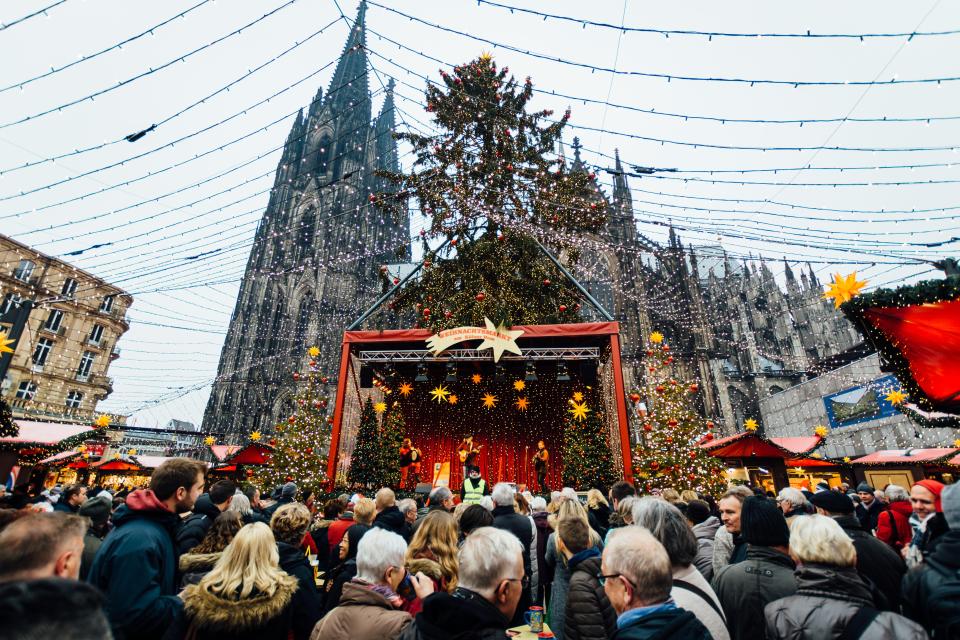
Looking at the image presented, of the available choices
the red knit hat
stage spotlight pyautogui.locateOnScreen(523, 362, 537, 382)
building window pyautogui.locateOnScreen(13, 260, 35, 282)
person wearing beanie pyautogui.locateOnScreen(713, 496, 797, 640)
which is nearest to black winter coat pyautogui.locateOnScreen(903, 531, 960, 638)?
person wearing beanie pyautogui.locateOnScreen(713, 496, 797, 640)

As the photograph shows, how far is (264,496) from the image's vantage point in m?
11.5

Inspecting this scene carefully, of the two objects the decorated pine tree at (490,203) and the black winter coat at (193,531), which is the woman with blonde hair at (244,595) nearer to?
the black winter coat at (193,531)

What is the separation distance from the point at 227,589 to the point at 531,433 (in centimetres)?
1286

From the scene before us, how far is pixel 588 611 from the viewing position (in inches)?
92.0

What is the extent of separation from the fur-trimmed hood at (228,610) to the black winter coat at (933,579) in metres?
3.03

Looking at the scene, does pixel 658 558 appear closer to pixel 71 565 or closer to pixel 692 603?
pixel 692 603

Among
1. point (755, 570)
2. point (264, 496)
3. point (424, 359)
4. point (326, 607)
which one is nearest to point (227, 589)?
point (326, 607)

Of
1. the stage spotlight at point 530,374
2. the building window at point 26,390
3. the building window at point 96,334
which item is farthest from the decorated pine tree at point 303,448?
the building window at point 96,334

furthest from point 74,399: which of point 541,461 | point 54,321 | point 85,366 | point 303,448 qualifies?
point 541,461

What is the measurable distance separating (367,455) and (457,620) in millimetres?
9515

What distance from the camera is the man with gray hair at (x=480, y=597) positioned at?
163 cm

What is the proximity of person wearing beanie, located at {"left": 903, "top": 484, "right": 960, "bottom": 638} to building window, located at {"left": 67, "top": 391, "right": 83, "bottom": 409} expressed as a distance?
3722 cm

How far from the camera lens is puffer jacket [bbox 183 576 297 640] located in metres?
1.90

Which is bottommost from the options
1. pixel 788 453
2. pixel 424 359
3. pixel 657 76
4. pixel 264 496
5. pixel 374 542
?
pixel 264 496
